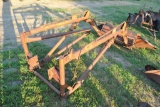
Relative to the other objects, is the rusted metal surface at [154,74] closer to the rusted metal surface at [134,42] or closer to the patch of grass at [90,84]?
the patch of grass at [90,84]

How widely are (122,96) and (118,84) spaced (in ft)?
1.54

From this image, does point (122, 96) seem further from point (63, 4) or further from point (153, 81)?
point (63, 4)

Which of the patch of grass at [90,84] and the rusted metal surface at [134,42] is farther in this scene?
the rusted metal surface at [134,42]

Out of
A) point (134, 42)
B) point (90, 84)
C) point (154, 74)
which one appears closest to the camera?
point (90, 84)

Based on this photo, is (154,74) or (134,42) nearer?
(154,74)

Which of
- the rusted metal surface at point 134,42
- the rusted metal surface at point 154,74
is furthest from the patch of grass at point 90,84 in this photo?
the rusted metal surface at point 134,42

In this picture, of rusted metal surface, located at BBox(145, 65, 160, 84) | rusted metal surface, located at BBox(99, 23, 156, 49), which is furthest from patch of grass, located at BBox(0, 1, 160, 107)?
rusted metal surface, located at BBox(99, 23, 156, 49)

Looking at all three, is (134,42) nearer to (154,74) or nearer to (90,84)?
(154,74)

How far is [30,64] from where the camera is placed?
4918 millimetres

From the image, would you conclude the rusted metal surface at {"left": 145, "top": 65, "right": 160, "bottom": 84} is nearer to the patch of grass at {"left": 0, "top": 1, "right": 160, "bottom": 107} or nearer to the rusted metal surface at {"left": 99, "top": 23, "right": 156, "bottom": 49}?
the patch of grass at {"left": 0, "top": 1, "right": 160, "bottom": 107}

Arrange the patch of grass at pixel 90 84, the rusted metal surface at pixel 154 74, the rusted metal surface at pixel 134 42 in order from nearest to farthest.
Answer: the patch of grass at pixel 90 84 < the rusted metal surface at pixel 154 74 < the rusted metal surface at pixel 134 42

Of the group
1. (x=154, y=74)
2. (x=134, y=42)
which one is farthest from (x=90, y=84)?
(x=134, y=42)

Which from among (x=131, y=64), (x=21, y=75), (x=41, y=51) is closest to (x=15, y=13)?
(x=41, y=51)

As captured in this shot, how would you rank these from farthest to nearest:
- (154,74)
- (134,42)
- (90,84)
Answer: (134,42) < (154,74) < (90,84)
